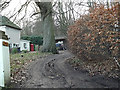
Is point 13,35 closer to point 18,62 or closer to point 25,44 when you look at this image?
point 25,44

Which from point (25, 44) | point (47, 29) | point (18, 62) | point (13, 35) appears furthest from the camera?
point (25, 44)

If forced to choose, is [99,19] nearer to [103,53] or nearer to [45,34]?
[103,53]

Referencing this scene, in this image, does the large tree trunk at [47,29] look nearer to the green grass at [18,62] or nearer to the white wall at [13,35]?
the green grass at [18,62]

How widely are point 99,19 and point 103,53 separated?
1421mm

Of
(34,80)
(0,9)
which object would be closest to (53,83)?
(34,80)

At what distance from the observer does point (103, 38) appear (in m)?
4.52

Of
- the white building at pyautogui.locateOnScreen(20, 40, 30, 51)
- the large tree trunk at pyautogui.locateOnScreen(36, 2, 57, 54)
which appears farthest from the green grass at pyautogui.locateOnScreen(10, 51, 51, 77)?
the white building at pyautogui.locateOnScreen(20, 40, 30, 51)

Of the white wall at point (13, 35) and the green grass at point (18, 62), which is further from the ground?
the white wall at point (13, 35)

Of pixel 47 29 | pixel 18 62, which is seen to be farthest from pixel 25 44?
pixel 18 62

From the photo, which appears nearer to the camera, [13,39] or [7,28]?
[7,28]

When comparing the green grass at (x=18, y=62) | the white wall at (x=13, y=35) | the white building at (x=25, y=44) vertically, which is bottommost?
the green grass at (x=18, y=62)

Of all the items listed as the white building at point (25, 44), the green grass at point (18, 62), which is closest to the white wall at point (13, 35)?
the white building at point (25, 44)

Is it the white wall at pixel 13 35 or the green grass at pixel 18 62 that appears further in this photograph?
the white wall at pixel 13 35

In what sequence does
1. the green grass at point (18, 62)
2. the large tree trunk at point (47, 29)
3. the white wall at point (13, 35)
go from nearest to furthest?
the green grass at point (18, 62) → the large tree trunk at point (47, 29) → the white wall at point (13, 35)
